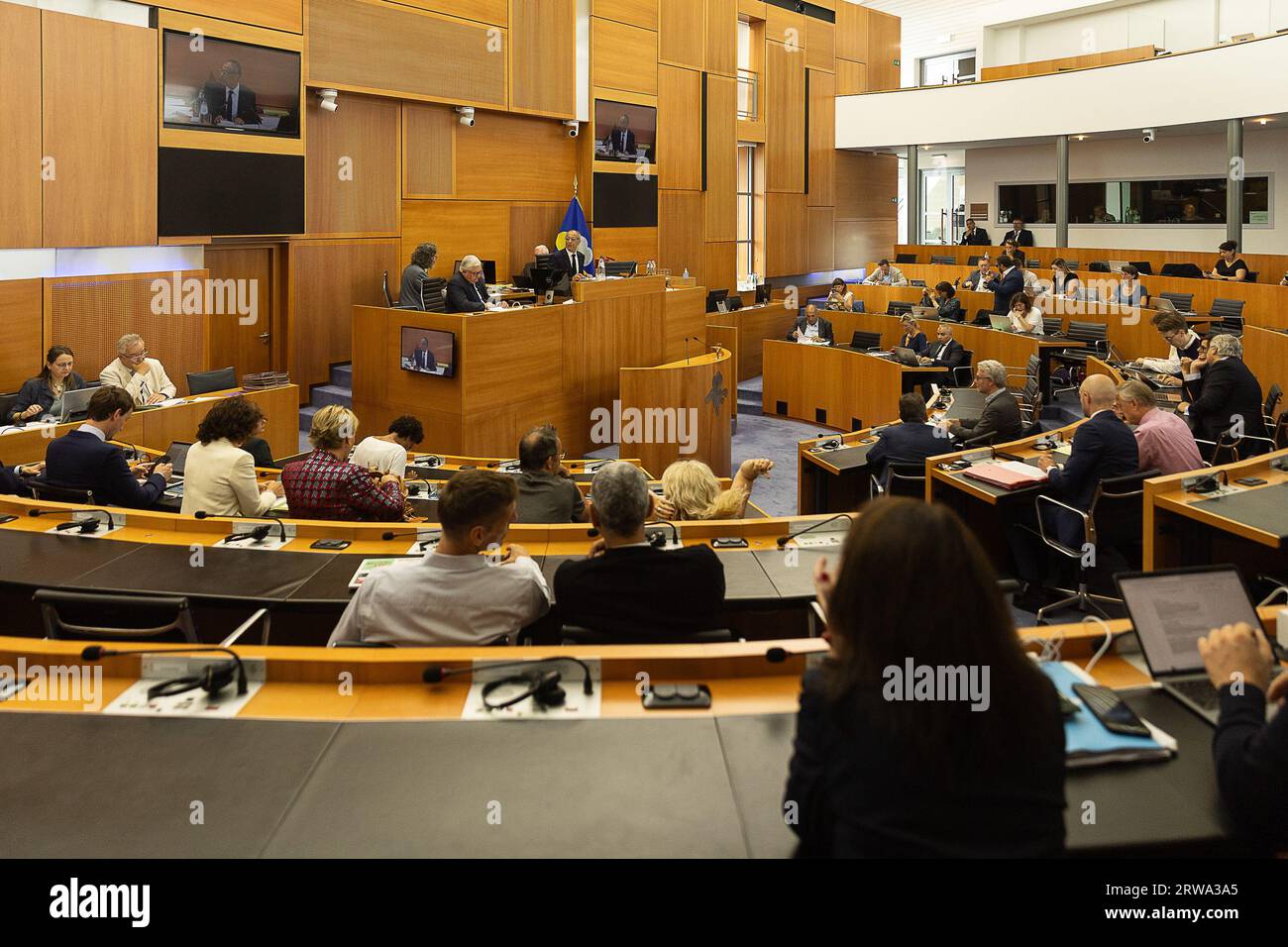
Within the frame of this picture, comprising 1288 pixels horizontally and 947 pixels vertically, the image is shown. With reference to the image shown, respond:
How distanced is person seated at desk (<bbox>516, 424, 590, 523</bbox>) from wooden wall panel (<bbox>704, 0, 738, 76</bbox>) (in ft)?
39.4

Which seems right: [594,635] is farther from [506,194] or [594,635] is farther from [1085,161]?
[1085,161]

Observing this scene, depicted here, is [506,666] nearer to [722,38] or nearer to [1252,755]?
[1252,755]

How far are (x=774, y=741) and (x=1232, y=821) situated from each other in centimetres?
79

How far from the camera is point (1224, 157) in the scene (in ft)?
51.2

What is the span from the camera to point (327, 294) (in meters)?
10.7

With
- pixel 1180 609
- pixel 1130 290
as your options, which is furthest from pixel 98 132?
pixel 1130 290

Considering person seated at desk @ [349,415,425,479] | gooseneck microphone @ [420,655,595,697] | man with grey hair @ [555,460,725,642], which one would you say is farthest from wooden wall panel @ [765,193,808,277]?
gooseneck microphone @ [420,655,595,697]

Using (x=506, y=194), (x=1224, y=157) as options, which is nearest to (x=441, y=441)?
(x=506, y=194)

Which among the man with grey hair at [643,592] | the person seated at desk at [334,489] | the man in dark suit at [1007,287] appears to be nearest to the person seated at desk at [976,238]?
the man in dark suit at [1007,287]

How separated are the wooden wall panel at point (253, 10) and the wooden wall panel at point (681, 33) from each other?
590cm

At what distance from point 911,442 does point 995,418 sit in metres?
0.94

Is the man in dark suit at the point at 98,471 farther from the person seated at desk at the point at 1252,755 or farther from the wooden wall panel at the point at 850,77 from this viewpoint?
the wooden wall panel at the point at 850,77

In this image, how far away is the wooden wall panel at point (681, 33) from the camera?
47.4 feet
